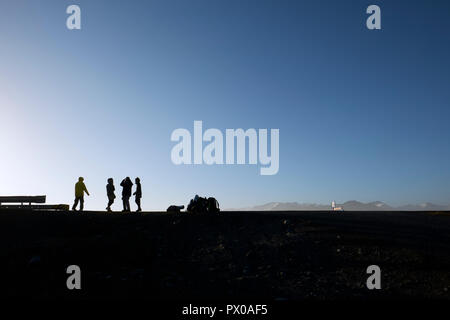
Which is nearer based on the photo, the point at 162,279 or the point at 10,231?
the point at 162,279

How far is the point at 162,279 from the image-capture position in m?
8.52

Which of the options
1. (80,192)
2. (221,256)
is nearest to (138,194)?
(80,192)

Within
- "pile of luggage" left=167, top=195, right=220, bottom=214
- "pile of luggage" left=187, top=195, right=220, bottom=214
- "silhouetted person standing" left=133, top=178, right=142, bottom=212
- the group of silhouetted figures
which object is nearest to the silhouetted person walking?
the group of silhouetted figures

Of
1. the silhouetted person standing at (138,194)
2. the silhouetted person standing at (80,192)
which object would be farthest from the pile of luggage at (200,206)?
the silhouetted person standing at (80,192)

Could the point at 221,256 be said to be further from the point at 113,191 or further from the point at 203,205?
the point at 113,191

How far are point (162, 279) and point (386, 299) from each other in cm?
522

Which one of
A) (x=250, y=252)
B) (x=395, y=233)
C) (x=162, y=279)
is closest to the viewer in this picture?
(x=162, y=279)

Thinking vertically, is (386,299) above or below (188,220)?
below

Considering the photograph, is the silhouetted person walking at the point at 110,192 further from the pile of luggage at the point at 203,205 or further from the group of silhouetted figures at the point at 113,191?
the pile of luggage at the point at 203,205

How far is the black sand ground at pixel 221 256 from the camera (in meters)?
7.90
